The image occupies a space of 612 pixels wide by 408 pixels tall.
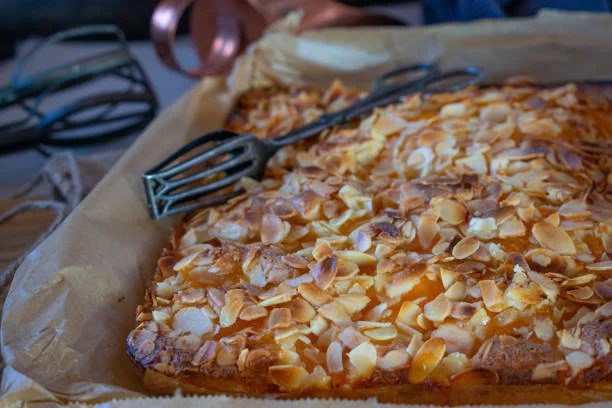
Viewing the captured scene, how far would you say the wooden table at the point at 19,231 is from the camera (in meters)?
1.02

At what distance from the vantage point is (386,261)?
806 mm

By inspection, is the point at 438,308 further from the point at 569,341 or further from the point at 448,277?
the point at 569,341

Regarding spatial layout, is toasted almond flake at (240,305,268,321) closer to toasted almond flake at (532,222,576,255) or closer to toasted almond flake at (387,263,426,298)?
toasted almond flake at (387,263,426,298)

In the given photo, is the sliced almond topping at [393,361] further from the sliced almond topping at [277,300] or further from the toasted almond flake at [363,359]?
the sliced almond topping at [277,300]

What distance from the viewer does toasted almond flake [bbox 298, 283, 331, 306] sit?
76 centimetres

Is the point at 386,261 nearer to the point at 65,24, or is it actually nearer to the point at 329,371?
the point at 329,371

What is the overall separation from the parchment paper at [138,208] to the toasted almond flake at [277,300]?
0.50ft

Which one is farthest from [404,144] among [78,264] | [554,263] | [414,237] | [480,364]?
[78,264]

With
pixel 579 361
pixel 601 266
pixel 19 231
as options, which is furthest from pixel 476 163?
pixel 19 231

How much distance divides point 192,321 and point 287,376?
15 cm

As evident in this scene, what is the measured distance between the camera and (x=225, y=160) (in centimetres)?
106

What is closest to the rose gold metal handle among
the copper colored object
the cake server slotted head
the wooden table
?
the copper colored object

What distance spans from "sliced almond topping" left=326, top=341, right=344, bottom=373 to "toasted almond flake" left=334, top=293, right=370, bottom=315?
6cm

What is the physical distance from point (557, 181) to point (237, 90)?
2.47 feet
